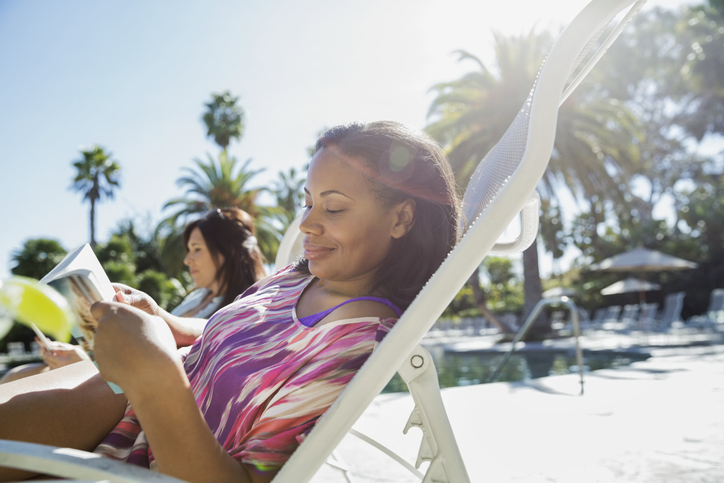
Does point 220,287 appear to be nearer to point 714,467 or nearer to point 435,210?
point 435,210

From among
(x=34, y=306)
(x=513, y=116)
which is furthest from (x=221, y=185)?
(x=34, y=306)

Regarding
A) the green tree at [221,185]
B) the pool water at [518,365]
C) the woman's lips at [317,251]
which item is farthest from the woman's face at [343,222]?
the green tree at [221,185]

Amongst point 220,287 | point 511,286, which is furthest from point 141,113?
point 220,287

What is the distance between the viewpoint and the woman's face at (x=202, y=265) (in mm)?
3474

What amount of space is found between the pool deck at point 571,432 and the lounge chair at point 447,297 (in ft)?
5.24

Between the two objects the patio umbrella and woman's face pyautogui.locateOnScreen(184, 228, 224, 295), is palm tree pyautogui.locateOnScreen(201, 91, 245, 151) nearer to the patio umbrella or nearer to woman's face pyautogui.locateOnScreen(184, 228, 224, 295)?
the patio umbrella

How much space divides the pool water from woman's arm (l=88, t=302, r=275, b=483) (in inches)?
312

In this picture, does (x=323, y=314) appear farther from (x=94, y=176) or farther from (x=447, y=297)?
(x=94, y=176)

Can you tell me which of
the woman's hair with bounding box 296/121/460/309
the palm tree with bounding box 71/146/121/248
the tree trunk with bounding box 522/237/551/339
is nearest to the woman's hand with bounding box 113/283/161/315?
the woman's hair with bounding box 296/121/460/309

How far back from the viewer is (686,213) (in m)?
28.2

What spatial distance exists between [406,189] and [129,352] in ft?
2.59

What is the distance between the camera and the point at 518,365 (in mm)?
11641

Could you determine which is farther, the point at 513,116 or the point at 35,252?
the point at 513,116

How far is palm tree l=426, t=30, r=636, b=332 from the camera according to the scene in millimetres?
16578
